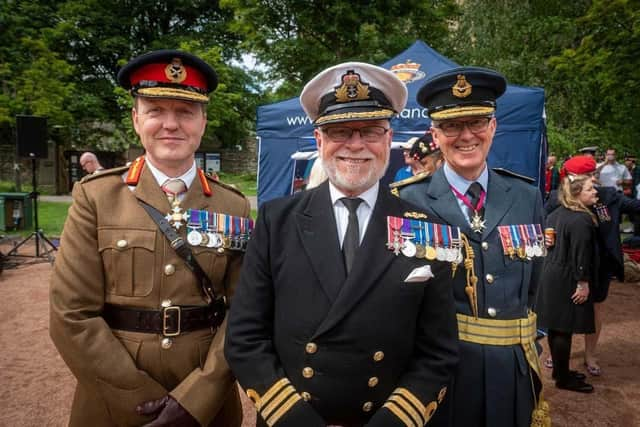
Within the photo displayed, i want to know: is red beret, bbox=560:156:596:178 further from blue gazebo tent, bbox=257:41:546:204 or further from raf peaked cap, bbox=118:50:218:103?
raf peaked cap, bbox=118:50:218:103

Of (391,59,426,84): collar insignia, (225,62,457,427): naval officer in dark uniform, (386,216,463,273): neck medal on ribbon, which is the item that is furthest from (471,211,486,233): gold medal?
(391,59,426,84): collar insignia

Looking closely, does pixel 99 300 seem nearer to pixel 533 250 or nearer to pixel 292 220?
pixel 292 220

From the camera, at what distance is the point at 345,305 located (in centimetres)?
156

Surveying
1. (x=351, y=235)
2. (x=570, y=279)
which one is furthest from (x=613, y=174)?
(x=351, y=235)

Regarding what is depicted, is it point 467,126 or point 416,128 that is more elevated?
point 416,128

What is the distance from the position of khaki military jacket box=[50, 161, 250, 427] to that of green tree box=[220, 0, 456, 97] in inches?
461

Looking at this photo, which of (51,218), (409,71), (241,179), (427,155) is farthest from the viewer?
(241,179)

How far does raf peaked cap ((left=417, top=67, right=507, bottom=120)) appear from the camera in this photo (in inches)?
82.4

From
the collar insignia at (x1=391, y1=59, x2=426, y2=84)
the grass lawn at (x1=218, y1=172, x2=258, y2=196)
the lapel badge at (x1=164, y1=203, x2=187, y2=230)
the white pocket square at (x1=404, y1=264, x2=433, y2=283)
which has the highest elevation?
the collar insignia at (x1=391, y1=59, x2=426, y2=84)

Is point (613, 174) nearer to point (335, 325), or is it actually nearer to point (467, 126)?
point (467, 126)

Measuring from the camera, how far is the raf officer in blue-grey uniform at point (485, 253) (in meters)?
1.92

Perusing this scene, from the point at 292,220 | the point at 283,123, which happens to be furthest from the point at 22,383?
the point at 283,123

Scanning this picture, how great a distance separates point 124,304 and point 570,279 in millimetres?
3950

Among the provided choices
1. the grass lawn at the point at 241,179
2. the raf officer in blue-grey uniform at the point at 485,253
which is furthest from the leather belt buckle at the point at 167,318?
the grass lawn at the point at 241,179
